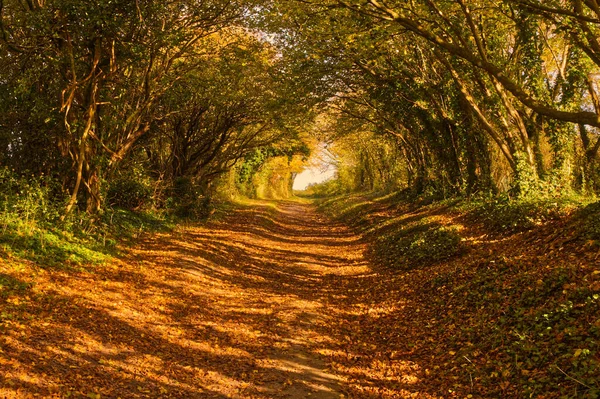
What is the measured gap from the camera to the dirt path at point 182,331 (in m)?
6.33

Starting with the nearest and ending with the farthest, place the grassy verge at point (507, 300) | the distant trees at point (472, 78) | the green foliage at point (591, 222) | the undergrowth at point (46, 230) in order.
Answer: the grassy verge at point (507, 300) < the green foliage at point (591, 222) < the undergrowth at point (46, 230) < the distant trees at point (472, 78)

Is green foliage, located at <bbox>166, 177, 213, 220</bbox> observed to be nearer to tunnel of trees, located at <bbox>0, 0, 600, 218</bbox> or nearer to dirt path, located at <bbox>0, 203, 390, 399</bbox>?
tunnel of trees, located at <bbox>0, 0, 600, 218</bbox>

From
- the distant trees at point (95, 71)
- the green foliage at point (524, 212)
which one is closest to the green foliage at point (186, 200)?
the distant trees at point (95, 71)

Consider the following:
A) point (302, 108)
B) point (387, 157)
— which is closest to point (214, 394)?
point (302, 108)

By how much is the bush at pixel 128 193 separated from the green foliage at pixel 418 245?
9.42 m

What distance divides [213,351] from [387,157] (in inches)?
1416

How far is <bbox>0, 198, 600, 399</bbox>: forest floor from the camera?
635 cm

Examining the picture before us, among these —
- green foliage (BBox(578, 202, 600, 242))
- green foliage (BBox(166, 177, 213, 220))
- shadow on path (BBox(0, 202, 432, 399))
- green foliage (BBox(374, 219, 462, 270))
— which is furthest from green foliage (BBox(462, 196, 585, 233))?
green foliage (BBox(166, 177, 213, 220))

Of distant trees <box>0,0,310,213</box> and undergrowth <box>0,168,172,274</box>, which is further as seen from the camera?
distant trees <box>0,0,310,213</box>

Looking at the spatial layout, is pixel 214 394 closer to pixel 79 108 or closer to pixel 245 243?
pixel 79 108

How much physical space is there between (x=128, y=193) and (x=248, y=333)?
11.9 metres

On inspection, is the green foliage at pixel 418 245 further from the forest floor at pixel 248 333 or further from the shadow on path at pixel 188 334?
the shadow on path at pixel 188 334

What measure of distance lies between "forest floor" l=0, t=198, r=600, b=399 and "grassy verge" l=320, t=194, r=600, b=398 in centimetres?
4

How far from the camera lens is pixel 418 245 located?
15.2 meters
